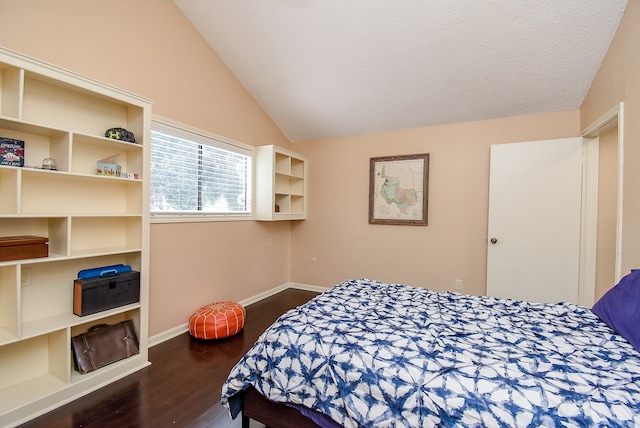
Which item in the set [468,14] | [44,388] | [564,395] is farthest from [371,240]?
[44,388]

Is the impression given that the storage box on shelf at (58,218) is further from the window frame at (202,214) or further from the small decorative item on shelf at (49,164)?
the window frame at (202,214)

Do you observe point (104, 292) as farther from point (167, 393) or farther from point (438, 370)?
point (438, 370)

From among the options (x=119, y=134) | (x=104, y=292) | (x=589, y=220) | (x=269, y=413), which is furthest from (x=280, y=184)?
(x=589, y=220)

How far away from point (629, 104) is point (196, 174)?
12.7 ft

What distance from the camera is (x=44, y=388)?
70.9 inches

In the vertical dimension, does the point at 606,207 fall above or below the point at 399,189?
below

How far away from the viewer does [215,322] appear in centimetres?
268

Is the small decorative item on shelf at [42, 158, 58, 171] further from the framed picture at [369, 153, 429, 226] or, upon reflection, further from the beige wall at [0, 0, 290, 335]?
the framed picture at [369, 153, 429, 226]

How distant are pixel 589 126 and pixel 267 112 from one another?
3670mm

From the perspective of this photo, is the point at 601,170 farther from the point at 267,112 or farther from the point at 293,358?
the point at 267,112

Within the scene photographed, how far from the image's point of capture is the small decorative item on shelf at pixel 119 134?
7.06 feet

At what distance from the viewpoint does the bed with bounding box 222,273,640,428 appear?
104cm

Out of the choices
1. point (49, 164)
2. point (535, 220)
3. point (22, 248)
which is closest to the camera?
point (22, 248)

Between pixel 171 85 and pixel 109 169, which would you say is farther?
pixel 171 85
